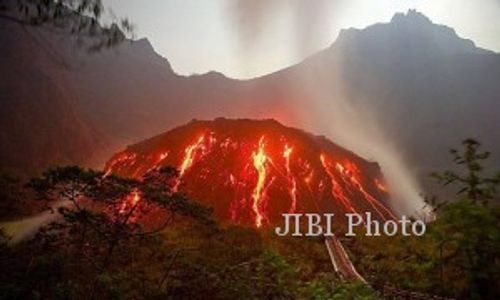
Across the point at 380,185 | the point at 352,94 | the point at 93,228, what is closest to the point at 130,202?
the point at 93,228

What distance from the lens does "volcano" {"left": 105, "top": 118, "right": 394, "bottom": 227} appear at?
169ft

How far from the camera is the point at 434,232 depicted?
5.04 m

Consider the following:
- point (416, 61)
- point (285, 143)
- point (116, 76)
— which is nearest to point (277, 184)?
point (285, 143)

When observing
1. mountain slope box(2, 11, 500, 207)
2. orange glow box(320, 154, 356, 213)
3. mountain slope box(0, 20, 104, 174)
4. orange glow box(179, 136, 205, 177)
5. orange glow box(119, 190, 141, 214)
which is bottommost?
orange glow box(119, 190, 141, 214)

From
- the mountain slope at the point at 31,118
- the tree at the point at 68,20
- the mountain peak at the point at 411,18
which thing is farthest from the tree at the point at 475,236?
the mountain peak at the point at 411,18

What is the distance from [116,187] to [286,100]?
144 m

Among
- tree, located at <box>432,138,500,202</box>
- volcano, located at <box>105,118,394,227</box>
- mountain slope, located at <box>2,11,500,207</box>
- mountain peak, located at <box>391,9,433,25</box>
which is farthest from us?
mountain peak, located at <box>391,9,433,25</box>

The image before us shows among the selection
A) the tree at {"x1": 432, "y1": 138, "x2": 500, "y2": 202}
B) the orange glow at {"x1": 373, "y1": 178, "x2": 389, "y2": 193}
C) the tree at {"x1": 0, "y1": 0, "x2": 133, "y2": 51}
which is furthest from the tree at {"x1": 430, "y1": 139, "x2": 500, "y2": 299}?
the orange glow at {"x1": 373, "y1": 178, "x2": 389, "y2": 193}

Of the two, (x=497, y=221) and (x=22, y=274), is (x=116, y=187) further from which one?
(x=497, y=221)

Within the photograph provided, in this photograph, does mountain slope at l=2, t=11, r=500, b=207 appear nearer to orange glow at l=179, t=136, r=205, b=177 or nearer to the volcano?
the volcano

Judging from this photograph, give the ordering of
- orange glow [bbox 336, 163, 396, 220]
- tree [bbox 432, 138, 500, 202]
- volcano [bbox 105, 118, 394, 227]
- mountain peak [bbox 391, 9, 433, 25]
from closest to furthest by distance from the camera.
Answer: tree [bbox 432, 138, 500, 202] < volcano [bbox 105, 118, 394, 227] < orange glow [bbox 336, 163, 396, 220] < mountain peak [bbox 391, 9, 433, 25]

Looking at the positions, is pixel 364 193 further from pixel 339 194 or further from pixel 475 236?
pixel 475 236

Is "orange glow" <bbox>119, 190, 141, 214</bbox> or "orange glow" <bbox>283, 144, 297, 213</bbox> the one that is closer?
"orange glow" <bbox>119, 190, 141, 214</bbox>

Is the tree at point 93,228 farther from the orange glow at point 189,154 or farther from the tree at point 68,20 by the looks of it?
the orange glow at point 189,154
